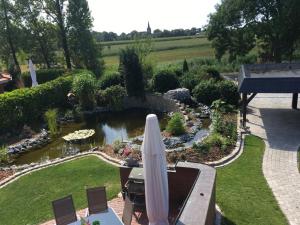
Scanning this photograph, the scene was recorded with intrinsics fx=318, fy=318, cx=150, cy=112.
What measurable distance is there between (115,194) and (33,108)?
504 inches

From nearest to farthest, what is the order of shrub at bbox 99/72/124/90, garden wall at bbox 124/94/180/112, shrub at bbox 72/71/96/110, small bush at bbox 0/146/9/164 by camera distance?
1. small bush at bbox 0/146/9/164
2. garden wall at bbox 124/94/180/112
3. shrub at bbox 72/71/96/110
4. shrub at bbox 99/72/124/90

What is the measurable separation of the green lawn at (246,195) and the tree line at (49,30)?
25515mm

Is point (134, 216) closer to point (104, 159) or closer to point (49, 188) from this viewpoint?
point (49, 188)

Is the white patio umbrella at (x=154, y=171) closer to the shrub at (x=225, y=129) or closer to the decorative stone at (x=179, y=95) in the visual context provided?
the shrub at (x=225, y=129)

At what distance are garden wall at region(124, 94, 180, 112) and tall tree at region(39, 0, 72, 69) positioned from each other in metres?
13.9

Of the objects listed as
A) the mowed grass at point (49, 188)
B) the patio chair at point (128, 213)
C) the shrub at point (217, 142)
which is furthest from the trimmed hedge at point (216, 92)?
the patio chair at point (128, 213)

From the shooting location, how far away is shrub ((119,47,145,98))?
23.8 metres

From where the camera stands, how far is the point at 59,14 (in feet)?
111

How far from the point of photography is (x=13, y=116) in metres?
19.2

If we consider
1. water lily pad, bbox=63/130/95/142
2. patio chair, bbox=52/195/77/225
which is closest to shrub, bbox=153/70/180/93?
water lily pad, bbox=63/130/95/142

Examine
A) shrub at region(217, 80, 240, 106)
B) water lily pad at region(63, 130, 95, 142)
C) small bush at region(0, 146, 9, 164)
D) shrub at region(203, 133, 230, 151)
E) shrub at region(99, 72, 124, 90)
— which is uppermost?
shrub at region(99, 72, 124, 90)

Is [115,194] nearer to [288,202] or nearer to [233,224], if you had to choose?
[233,224]

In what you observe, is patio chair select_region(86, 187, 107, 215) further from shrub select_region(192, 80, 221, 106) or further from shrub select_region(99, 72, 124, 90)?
shrub select_region(99, 72, 124, 90)

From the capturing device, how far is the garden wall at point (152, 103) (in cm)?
2295
